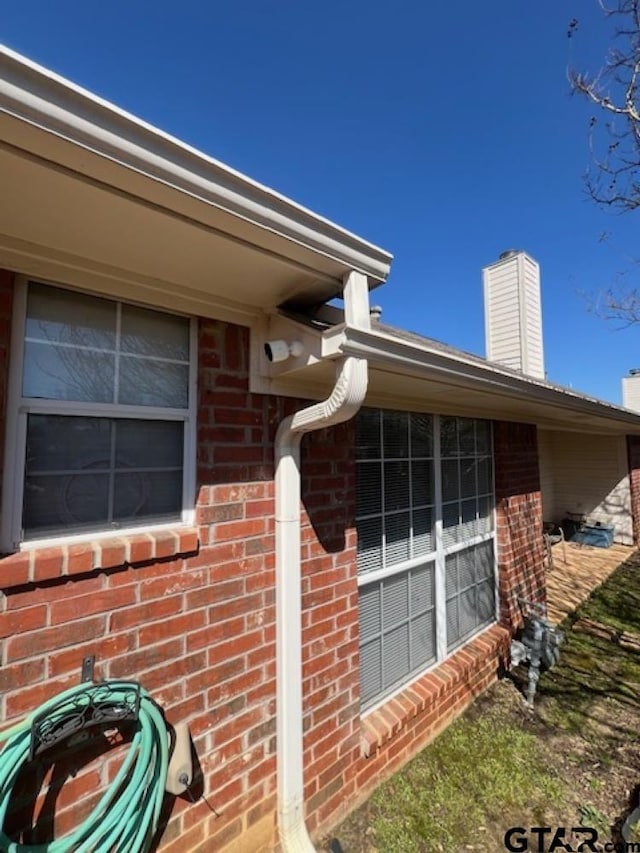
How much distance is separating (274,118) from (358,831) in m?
6.11

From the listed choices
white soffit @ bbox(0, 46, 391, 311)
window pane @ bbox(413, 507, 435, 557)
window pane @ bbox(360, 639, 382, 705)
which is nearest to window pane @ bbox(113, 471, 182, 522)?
white soffit @ bbox(0, 46, 391, 311)

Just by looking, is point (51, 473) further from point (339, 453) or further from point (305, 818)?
point (305, 818)

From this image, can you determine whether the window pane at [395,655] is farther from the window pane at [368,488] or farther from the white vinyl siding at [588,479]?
the white vinyl siding at [588,479]

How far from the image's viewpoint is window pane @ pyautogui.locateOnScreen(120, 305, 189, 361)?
1800 mm

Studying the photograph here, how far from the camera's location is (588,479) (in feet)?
36.7

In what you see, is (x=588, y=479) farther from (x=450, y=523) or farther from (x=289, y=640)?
(x=289, y=640)

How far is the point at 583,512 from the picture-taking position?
11211 millimetres

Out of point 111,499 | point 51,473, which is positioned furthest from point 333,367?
point 51,473

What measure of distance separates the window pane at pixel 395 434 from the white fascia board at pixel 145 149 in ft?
6.03

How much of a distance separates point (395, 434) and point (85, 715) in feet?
8.61

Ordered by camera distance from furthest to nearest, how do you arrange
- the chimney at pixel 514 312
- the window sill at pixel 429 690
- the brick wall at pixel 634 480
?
the brick wall at pixel 634 480 → the chimney at pixel 514 312 → the window sill at pixel 429 690

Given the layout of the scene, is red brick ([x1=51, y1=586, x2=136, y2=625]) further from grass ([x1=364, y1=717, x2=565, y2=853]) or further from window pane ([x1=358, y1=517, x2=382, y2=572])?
grass ([x1=364, y1=717, x2=565, y2=853])

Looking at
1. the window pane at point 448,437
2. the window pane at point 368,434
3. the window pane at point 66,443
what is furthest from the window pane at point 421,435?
the window pane at point 66,443

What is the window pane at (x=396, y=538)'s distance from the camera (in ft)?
10.7
